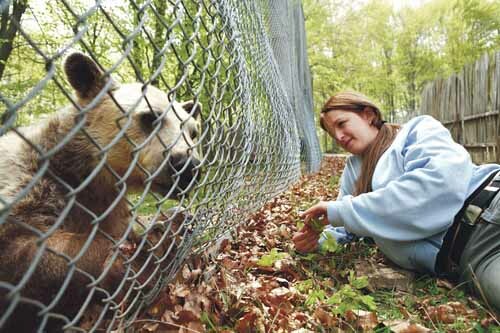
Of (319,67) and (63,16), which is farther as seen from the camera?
(319,67)

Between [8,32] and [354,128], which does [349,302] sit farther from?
[8,32]

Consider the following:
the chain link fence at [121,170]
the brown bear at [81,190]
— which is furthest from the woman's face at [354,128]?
the brown bear at [81,190]

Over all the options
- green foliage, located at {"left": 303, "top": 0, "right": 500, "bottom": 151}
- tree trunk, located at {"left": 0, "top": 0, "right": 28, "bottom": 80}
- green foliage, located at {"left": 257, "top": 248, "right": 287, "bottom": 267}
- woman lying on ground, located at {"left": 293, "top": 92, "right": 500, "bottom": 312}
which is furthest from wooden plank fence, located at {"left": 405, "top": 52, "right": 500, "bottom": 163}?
green foliage, located at {"left": 303, "top": 0, "right": 500, "bottom": 151}

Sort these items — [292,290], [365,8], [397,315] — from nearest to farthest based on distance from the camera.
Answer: [397,315] → [292,290] → [365,8]

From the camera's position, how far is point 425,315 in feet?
6.75

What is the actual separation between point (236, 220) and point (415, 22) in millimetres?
34475

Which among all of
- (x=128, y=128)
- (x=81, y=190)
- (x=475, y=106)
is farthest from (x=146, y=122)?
(x=475, y=106)

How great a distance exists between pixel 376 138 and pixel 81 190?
→ 2443mm

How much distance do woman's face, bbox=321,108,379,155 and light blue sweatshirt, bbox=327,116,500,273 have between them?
479 mm

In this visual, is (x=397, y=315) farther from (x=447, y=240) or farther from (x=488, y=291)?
(x=447, y=240)

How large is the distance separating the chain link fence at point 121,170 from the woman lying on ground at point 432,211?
956 millimetres

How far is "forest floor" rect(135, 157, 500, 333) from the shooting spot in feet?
6.06

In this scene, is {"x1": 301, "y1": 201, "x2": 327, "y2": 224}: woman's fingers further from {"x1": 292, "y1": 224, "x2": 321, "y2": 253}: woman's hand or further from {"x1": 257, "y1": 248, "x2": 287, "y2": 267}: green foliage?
{"x1": 257, "y1": 248, "x2": 287, "y2": 267}: green foliage

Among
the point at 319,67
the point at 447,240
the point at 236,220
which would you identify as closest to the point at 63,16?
the point at 236,220
